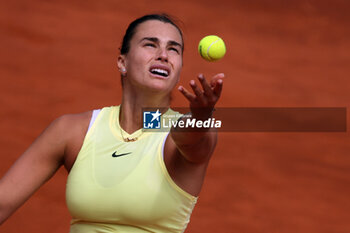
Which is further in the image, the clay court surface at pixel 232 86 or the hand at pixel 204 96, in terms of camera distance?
the clay court surface at pixel 232 86

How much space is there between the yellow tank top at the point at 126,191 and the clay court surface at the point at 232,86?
8.54 ft

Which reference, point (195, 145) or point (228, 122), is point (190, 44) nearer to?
point (228, 122)

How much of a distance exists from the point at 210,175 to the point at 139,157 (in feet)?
11.4

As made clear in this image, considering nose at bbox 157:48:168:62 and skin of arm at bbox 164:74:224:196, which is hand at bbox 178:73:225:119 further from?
nose at bbox 157:48:168:62

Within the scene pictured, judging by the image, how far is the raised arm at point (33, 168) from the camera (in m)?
2.48

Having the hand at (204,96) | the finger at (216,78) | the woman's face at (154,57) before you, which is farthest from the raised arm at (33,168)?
the finger at (216,78)

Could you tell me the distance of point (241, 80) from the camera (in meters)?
7.38

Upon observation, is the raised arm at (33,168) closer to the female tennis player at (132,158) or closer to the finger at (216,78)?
the female tennis player at (132,158)

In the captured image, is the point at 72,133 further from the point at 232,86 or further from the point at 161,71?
the point at 232,86

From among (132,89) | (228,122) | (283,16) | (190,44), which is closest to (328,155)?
(228,122)

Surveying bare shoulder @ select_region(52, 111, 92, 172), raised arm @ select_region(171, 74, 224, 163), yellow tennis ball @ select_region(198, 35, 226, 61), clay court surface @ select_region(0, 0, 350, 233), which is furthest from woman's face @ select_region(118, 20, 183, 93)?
clay court surface @ select_region(0, 0, 350, 233)

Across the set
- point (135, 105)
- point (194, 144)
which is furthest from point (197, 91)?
point (135, 105)

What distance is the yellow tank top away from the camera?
2223 millimetres

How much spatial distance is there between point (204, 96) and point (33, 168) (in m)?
1.06
